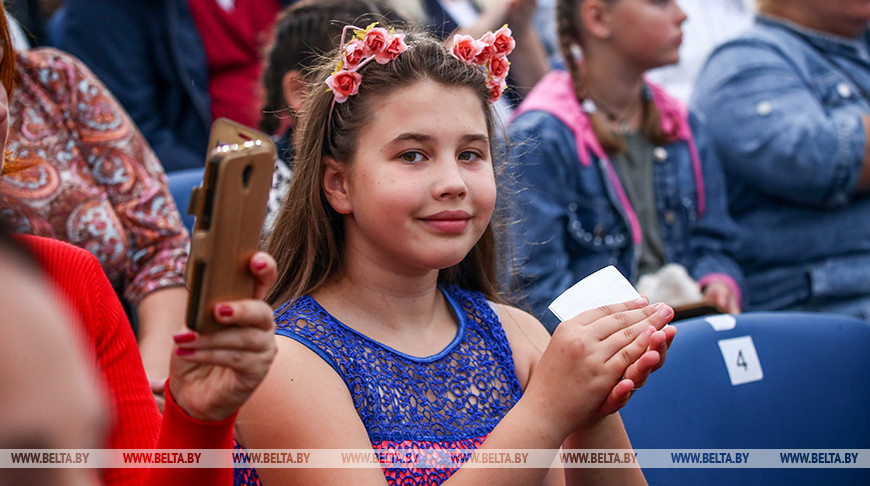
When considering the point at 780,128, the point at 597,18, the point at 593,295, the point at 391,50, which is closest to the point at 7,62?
the point at 391,50

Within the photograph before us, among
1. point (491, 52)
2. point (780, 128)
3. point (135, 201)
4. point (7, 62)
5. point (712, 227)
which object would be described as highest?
point (7, 62)

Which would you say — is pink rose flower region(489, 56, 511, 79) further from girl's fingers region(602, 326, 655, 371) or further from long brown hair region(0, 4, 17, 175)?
long brown hair region(0, 4, 17, 175)

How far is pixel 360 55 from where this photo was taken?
1.58m

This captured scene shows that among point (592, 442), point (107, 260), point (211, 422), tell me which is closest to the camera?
point (211, 422)

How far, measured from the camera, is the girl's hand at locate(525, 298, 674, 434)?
1.31 m

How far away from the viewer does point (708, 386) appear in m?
1.79

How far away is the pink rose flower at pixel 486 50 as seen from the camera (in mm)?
1685

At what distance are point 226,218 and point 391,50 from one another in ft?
2.38

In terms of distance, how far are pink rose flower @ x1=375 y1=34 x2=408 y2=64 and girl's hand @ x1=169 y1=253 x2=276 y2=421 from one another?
2.25ft

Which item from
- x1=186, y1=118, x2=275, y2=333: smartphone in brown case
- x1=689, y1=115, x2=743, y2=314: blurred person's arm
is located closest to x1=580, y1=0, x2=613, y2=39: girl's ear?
x1=689, y1=115, x2=743, y2=314: blurred person's arm

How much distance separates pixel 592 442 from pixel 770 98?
1889 mm

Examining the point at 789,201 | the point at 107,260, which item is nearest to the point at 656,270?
the point at 789,201

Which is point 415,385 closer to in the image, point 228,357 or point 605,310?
point 605,310

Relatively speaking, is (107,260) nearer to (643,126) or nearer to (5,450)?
(5,450)
